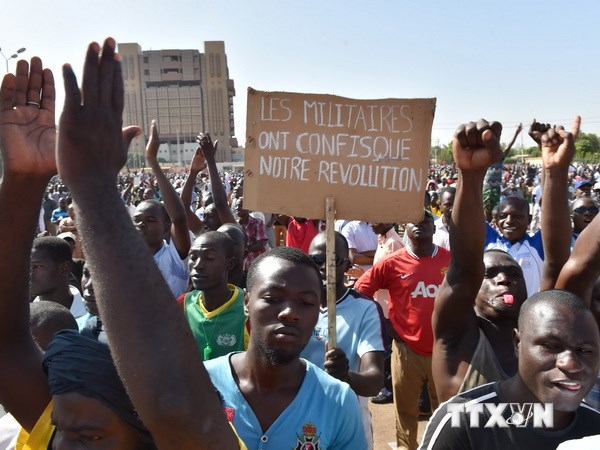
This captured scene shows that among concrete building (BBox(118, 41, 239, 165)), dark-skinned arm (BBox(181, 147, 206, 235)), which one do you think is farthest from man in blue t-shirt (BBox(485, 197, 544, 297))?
concrete building (BBox(118, 41, 239, 165))

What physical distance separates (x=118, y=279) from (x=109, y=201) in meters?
0.13

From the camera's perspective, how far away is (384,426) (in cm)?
483

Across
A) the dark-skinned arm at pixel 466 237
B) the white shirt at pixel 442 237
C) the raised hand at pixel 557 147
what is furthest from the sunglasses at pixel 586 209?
the dark-skinned arm at pixel 466 237

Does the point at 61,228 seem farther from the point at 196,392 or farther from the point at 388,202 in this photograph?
the point at 196,392

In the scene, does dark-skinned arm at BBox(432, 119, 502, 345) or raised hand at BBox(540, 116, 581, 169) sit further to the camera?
raised hand at BBox(540, 116, 581, 169)

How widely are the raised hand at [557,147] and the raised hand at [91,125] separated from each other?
2.28 metres

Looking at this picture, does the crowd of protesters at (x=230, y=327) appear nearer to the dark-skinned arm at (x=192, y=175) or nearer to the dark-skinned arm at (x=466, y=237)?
the dark-skinned arm at (x=466, y=237)

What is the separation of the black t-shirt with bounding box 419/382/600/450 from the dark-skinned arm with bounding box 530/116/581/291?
3.27 ft

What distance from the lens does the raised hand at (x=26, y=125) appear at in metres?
1.38

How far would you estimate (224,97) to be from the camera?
101625 mm

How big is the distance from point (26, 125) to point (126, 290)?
0.70m

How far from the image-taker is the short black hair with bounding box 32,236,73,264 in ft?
10.8

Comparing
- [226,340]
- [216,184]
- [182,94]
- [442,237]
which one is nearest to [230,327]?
[226,340]

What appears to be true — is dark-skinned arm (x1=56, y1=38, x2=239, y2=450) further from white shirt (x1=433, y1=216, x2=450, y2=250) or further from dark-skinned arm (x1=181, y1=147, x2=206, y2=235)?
white shirt (x1=433, y1=216, x2=450, y2=250)
